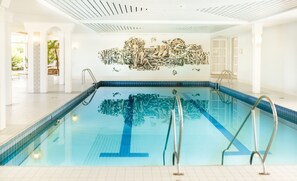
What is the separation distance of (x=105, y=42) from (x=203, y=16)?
28.8ft

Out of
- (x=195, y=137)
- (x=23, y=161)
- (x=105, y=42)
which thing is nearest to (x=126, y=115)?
(x=195, y=137)

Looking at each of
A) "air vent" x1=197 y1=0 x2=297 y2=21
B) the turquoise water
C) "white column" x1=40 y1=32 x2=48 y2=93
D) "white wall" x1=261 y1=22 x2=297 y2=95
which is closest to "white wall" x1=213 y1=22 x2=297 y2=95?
"white wall" x1=261 y1=22 x2=297 y2=95

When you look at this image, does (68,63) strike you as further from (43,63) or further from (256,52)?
(256,52)

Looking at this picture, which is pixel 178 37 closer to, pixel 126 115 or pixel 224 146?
pixel 126 115

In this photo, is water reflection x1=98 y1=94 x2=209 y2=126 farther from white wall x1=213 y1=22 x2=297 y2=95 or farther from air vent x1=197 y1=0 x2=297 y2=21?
air vent x1=197 y1=0 x2=297 y2=21

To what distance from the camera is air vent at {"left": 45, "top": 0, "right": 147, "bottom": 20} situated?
9.35 m

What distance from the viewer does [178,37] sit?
20.2 metres

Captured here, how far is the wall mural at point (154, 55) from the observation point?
66.2 feet

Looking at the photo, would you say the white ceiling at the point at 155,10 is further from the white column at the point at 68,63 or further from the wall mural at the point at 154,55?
the wall mural at the point at 154,55

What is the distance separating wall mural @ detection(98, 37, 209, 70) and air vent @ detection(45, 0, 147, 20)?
297 inches

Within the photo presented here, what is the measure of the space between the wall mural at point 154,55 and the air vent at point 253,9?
773 cm

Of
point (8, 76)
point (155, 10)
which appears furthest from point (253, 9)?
point (8, 76)

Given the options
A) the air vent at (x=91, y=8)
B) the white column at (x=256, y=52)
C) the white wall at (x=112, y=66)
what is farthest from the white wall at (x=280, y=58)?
the air vent at (x=91, y=8)

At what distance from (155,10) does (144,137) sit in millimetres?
5061
